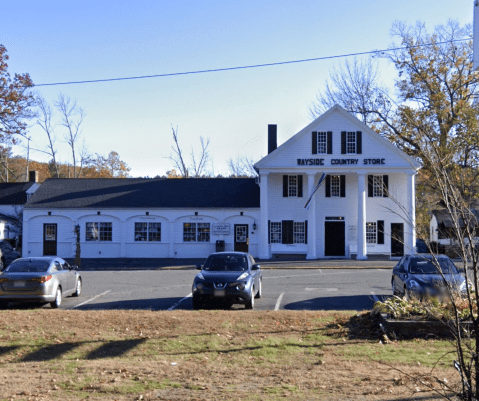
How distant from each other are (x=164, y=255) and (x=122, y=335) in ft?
92.4

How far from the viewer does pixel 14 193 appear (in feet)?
162

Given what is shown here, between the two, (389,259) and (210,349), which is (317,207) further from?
(210,349)

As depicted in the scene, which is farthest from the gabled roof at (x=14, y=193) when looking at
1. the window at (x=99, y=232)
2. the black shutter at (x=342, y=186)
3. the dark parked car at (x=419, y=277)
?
the dark parked car at (x=419, y=277)

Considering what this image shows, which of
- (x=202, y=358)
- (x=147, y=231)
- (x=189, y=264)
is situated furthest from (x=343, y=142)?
(x=202, y=358)

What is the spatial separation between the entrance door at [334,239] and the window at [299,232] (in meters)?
1.57

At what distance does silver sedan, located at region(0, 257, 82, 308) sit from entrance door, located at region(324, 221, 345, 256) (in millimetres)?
24513

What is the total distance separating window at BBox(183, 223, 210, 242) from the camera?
1534 inches

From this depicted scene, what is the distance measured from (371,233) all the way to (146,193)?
16.1 meters

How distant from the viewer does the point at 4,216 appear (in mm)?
46594

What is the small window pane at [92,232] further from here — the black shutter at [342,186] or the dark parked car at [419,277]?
the dark parked car at [419,277]

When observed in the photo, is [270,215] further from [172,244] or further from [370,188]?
[370,188]

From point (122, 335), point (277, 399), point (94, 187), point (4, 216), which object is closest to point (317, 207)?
point (94, 187)

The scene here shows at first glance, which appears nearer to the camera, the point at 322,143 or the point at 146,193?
the point at 322,143

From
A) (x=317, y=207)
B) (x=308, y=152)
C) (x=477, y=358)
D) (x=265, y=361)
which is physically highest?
(x=308, y=152)
